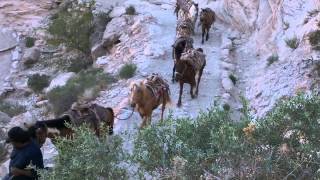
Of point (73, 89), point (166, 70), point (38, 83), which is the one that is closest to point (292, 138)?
point (166, 70)

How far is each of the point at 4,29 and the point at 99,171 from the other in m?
17.3

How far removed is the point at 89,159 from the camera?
5676mm

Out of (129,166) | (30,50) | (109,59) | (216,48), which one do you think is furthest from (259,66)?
(129,166)

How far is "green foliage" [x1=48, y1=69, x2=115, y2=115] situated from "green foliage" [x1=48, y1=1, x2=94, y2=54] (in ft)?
11.7

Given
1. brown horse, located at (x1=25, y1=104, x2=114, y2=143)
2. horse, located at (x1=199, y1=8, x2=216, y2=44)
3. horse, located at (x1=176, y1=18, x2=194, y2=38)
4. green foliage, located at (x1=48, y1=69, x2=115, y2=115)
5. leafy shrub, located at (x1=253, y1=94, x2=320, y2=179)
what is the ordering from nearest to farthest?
leafy shrub, located at (x1=253, y1=94, x2=320, y2=179) < brown horse, located at (x1=25, y1=104, x2=114, y2=143) < green foliage, located at (x1=48, y1=69, x2=115, y2=115) < horse, located at (x1=176, y1=18, x2=194, y2=38) < horse, located at (x1=199, y1=8, x2=216, y2=44)

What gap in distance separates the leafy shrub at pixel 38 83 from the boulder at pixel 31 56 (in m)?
2.05

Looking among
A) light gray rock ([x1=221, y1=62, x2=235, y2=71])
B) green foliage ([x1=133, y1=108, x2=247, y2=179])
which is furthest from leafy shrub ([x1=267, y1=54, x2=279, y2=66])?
green foliage ([x1=133, y1=108, x2=247, y2=179])

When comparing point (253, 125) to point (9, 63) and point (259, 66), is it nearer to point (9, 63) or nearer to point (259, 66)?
point (259, 66)

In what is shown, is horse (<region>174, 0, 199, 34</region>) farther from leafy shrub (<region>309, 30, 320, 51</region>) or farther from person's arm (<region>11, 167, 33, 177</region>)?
person's arm (<region>11, 167, 33, 177</region>)

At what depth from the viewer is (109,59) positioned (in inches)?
687

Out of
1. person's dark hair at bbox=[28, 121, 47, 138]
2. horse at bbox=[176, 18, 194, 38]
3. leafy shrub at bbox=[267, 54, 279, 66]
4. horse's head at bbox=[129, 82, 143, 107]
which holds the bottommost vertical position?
leafy shrub at bbox=[267, 54, 279, 66]

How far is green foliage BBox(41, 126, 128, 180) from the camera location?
566cm

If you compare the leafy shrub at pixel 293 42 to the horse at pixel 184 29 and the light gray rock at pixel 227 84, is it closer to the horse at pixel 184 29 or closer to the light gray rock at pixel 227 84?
the light gray rock at pixel 227 84

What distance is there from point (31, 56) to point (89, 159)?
15.2 metres
